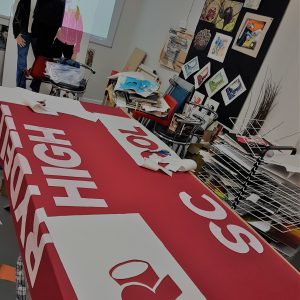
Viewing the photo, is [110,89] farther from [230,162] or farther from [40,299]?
[40,299]

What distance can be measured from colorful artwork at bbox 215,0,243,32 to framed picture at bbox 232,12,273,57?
119 millimetres

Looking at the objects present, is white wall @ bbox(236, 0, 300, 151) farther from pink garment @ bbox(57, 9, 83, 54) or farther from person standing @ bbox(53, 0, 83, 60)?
pink garment @ bbox(57, 9, 83, 54)

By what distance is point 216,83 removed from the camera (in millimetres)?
2719

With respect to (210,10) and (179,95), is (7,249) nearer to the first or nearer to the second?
(179,95)

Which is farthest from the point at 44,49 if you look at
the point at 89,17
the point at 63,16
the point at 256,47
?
the point at 256,47

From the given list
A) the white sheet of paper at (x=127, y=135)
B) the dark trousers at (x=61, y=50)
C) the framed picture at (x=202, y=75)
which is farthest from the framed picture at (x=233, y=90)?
the dark trousers at (x=61, y=50)

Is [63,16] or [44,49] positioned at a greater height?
[63,16]

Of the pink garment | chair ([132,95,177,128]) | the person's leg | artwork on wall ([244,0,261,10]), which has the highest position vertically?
artwork on wall ([244,0,261,10])

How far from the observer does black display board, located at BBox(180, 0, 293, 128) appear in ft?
7.36

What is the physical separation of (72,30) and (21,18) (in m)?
0.68

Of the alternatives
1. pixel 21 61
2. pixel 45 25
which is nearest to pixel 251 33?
pixel 45 25

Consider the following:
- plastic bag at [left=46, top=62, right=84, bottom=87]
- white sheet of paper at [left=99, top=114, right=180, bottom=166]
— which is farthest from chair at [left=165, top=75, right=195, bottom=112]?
white sheet of paper at [left=99, top=114, right=180, bottom=166]

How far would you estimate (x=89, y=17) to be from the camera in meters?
4.11

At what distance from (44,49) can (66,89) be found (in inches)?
41.0
